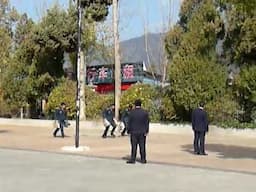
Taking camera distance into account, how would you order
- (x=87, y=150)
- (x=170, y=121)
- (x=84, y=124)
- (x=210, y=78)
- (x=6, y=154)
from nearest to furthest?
1. (x=6, y=154)
2. (x=87, y=150)
3. (x=210, y=78)
4. (x=170, y=121)
5. (x=84, y=124)

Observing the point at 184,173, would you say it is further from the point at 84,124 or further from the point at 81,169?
the point at 84,124

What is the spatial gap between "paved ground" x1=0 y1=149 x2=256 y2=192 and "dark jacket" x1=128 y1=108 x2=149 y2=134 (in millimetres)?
880

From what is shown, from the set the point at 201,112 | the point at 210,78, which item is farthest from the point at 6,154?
the point at 210,78

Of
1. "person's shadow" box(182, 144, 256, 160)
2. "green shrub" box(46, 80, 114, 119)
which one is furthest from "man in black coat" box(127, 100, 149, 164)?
"green shrub" box(46, 80, 114, 119)

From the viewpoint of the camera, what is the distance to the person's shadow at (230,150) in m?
18.6

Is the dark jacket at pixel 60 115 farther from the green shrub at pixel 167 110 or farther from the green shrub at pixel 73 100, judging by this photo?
the green shrub at pixel 73 100

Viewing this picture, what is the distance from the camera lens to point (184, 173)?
46.3 ft

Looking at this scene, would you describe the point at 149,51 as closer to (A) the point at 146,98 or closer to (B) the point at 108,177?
(A) the point at 146,98

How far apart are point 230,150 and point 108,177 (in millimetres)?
8528

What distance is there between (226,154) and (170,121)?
12.6 m

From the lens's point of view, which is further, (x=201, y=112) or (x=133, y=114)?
(x=201, y=112)

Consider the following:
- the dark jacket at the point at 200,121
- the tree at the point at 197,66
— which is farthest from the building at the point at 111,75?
the dark jacket at the point at 200,121

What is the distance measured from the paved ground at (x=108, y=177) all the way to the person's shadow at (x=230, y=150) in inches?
146

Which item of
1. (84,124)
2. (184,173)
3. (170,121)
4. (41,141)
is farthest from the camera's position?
(84,124)
